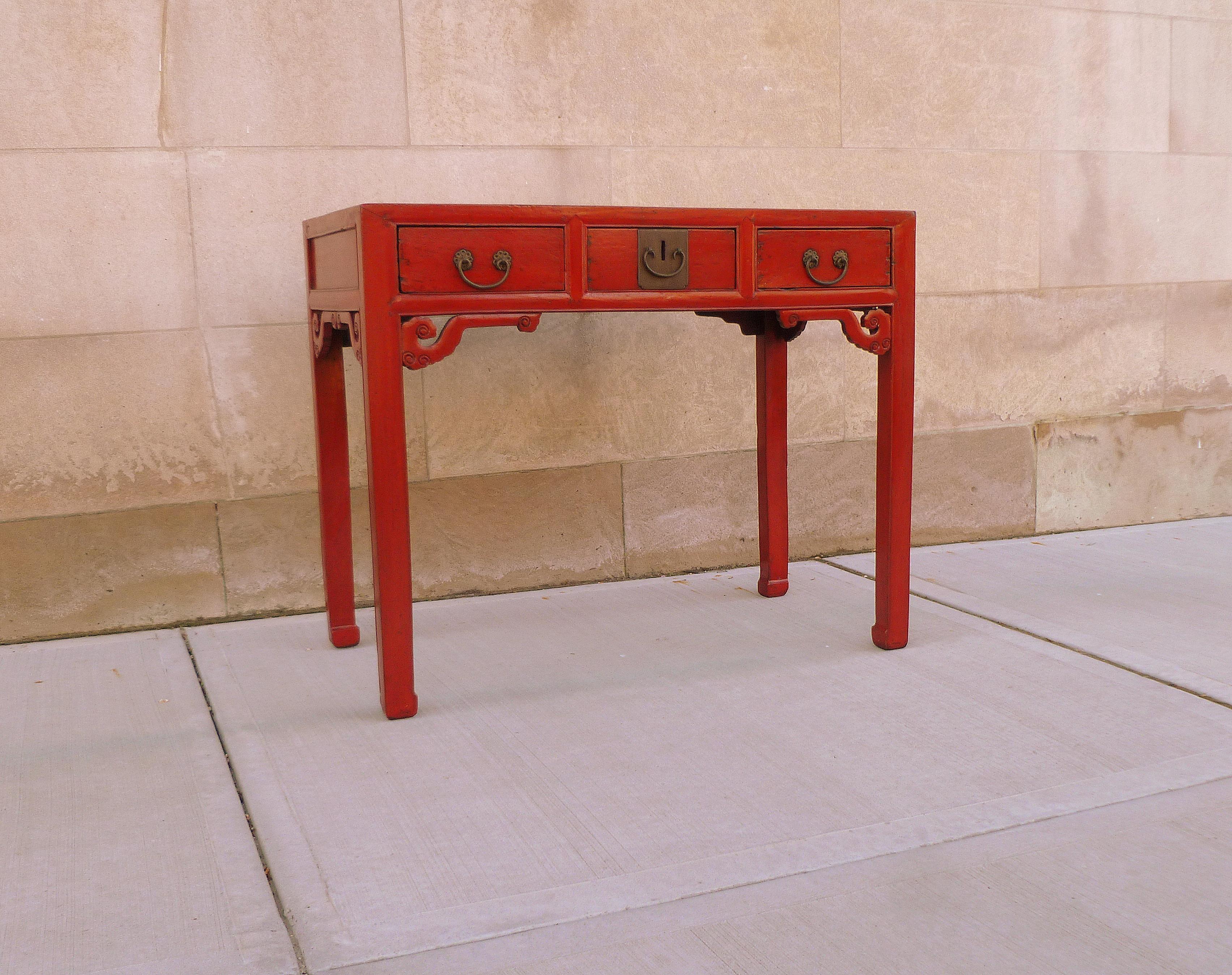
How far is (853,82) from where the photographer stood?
363cm

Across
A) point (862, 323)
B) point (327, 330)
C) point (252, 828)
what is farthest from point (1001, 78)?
point (252, 828)

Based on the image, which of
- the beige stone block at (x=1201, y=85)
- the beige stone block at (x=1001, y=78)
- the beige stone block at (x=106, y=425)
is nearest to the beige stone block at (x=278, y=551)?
the beige stone block at (x=106, y=425)

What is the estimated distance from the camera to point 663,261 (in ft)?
8.21

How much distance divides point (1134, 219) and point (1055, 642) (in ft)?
6.35

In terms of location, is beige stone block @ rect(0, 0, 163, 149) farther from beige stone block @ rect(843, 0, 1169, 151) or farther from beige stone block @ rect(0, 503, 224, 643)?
beige stone block @ rect(843, 0, 1169, 151)

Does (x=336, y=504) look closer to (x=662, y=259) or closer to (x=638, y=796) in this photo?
(x=662, y=259)

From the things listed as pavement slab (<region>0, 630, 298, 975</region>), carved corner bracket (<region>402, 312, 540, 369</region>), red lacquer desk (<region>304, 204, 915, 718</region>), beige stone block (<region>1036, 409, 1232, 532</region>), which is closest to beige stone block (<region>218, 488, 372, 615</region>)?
red lacquer desk (<region>304, 204, 915, 718</region>)

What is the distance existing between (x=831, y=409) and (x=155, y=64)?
2169mm

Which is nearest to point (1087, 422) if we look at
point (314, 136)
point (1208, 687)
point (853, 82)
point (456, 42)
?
point (853, 82)

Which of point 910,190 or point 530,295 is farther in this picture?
point 910,190

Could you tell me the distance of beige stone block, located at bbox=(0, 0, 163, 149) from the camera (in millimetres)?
2830

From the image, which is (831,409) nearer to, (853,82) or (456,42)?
(853,82)

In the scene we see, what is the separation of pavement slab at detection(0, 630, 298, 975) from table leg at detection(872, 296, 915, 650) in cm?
153

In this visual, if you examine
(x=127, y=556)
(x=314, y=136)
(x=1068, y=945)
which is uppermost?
(x=314, y=136)
